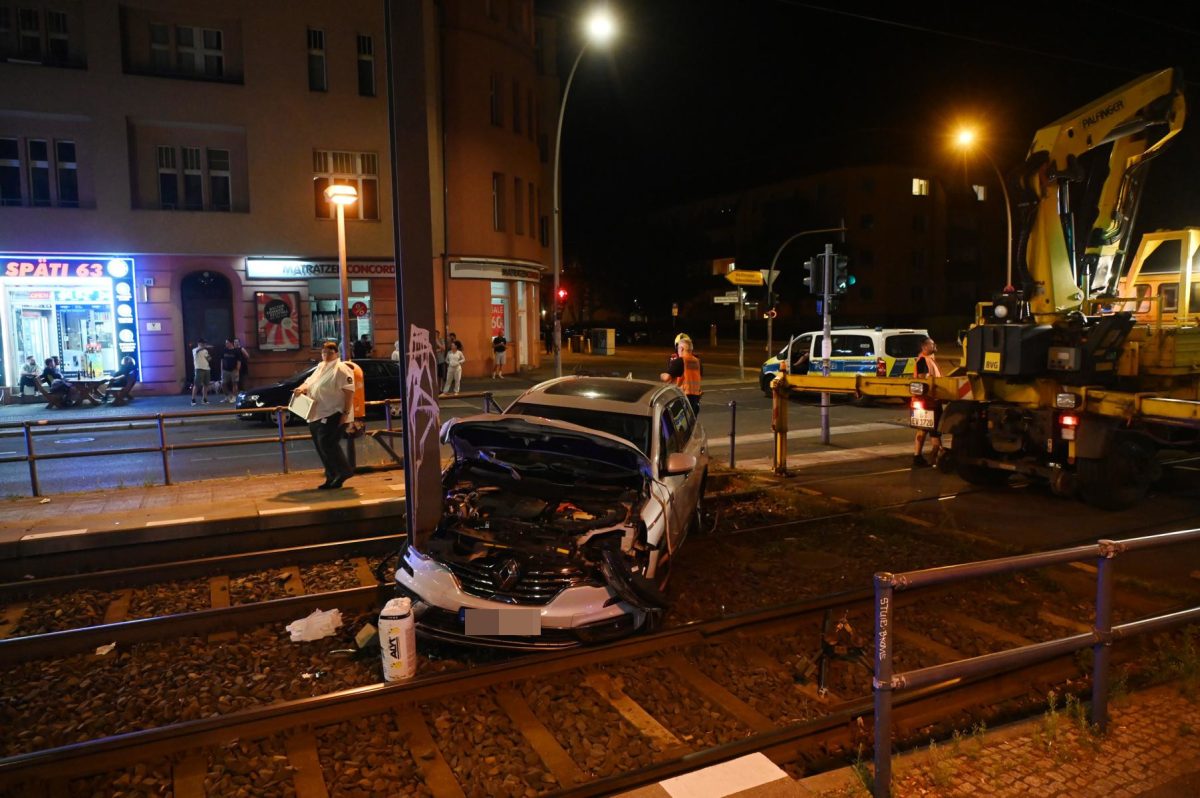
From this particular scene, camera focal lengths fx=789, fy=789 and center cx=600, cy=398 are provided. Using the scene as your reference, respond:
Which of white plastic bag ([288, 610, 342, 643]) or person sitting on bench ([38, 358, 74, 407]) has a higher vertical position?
person sitting on bench ([38, 358, 74, 407])

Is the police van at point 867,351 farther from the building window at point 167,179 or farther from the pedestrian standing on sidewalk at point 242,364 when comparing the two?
the building window at point 167,179

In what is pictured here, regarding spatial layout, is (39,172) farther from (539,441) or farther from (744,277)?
(539,441)

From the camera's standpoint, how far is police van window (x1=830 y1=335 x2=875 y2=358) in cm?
2008

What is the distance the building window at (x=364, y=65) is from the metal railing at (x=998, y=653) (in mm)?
26790

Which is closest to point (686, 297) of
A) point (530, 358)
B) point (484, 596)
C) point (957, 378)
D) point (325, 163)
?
point (530, 358)

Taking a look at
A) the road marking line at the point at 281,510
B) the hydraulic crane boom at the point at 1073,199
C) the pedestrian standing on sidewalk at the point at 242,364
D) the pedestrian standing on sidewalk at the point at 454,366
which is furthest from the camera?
the pedestrian standing on sidewalk at the point at 242,364

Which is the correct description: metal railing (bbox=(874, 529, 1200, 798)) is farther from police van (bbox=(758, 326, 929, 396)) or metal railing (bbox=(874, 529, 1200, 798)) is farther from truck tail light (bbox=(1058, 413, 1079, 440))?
police van (bbox=(758, 326, 929, 396))

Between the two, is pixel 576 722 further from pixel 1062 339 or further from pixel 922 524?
pixel 1062 339

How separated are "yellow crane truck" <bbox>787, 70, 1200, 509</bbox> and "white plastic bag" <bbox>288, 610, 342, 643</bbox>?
743cm

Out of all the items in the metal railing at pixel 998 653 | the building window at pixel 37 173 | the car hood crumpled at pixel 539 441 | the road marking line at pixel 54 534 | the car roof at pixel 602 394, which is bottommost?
the road marking line at pixel 54 534

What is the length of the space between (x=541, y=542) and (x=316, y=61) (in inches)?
989

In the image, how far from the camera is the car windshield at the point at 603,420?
22.6 ft

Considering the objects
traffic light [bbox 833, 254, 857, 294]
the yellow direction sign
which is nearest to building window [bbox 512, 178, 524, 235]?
the yellow direction sign

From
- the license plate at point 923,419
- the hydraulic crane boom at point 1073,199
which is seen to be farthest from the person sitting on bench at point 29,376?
the hydraulic crane boom at point 1073,199
